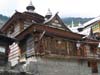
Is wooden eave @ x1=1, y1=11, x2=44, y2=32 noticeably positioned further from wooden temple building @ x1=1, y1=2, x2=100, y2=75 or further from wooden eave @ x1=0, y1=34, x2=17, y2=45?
wooden eave @ x1=0, y1=34, x2=17, y2=45

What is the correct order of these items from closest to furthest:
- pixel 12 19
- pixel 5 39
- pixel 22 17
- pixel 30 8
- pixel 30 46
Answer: pixel 5 39
pixel 30 46
pixel 22 17
pixel 12 19
pixel 30 8

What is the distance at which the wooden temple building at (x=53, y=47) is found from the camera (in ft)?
85.5

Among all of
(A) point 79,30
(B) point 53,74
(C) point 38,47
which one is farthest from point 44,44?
(A) point 79,30

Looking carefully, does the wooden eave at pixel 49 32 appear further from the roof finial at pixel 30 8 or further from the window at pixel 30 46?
the roof finial at pixel 30 8

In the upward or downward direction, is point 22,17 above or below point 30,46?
above

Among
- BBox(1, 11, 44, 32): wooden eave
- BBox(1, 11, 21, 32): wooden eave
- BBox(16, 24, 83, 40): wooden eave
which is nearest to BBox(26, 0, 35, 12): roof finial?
BBox(1, 11, 44, 32): wooden eave

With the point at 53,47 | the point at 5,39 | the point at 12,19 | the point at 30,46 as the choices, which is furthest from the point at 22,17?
the point at 5,39

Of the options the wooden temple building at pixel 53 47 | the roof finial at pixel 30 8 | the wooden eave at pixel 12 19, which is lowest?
the wooden temple building at pixel 53 47

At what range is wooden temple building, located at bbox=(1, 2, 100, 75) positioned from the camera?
26062mm

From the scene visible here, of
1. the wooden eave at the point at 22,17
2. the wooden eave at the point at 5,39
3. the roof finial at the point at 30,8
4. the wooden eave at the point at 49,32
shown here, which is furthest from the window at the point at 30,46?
the roof finial at the point at 30,8

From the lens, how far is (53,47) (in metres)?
27.6

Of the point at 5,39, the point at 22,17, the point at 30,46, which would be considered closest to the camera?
the point at 5,39

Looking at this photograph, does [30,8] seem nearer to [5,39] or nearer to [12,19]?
[12,19]

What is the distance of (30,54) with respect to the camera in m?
26.6
